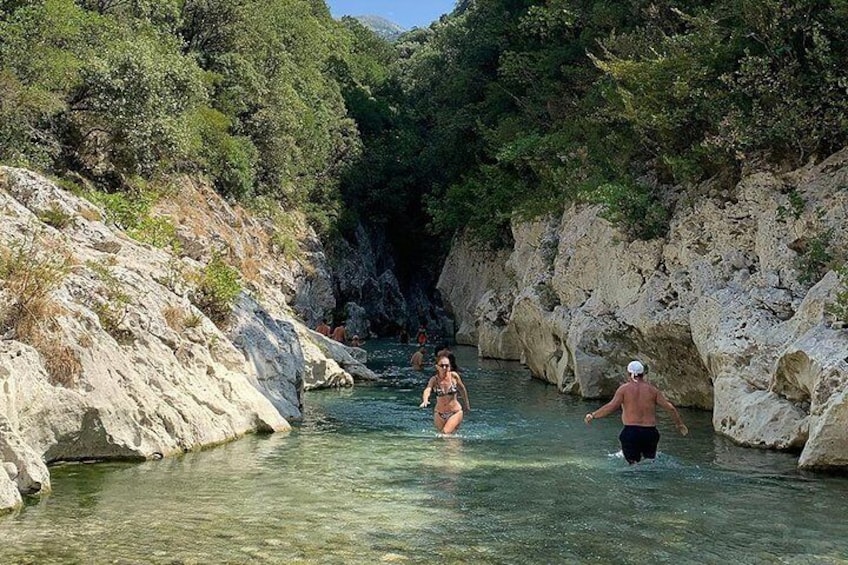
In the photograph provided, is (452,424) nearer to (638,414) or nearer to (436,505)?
(638,414)

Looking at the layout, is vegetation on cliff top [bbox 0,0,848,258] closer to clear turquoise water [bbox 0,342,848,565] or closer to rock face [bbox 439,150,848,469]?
rock face [bbox 439,150,848,469]

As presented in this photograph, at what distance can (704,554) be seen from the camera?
7523 mm

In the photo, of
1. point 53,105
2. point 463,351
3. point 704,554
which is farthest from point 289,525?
point 463,351

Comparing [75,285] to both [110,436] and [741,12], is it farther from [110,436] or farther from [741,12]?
[741,12]

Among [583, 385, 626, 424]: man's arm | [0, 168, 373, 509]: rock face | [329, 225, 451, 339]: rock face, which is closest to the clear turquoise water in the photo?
[0, 168, 373, 509]: rock face

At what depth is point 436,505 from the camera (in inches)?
368

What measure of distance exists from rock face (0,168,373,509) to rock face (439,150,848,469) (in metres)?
7.48

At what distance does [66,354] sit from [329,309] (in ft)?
102

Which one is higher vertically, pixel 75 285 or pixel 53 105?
pixel 53 105

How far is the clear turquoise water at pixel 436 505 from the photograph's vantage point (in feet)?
24.6

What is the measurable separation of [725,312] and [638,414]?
4385 mm

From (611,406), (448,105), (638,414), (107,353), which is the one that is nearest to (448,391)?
(611,406)

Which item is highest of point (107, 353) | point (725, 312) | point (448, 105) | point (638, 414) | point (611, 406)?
point (448, 105)

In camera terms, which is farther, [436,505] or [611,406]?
[611,406]
